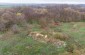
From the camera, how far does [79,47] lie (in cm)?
1155

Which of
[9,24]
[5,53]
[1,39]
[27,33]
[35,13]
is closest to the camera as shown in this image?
[5,53]

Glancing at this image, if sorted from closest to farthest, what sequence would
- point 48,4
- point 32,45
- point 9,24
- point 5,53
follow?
1. point 5,53
2. point 32,45
3. point 9,24
4. point 48,4

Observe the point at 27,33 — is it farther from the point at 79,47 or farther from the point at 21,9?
the point at 21,9

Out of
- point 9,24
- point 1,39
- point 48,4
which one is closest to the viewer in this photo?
point 1,39

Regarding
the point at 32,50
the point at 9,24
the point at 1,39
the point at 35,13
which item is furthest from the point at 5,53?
the point at 35,13

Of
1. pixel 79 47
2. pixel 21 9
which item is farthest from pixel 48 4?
pixel 79 47

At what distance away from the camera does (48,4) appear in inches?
981

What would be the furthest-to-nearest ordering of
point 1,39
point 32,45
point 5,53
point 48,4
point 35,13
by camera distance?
point 48,4 < point 35,13 < point 1,39 < point 32,45 < point 5,53

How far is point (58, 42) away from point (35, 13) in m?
8.34

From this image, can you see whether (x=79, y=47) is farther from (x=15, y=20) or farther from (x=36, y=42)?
(x=15, y=20)

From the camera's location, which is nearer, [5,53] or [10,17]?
[5,53]

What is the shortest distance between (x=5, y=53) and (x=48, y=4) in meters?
15.3

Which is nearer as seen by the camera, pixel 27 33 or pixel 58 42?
pixel 58 42

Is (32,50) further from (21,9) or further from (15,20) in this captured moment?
(21,9)
